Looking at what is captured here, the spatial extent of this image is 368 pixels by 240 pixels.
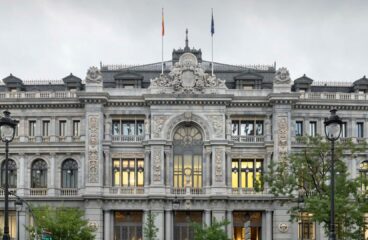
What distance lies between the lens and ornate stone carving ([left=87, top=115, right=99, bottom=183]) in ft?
263

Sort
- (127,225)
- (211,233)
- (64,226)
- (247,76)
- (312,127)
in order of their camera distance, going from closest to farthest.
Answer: (64,226)
(211,233)
(127,225)
(312,127)
(247,76)

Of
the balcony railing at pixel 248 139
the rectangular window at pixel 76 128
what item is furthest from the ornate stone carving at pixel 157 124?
the rectangular window at pixel 76 128

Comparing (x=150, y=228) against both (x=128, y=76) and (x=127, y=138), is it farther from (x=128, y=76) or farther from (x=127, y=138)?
(x=128, y=76)

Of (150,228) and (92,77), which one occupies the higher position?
(92,77)

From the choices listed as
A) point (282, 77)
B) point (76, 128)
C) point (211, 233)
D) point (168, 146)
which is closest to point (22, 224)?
point (76, 128)

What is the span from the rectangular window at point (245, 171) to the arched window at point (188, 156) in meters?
4.01

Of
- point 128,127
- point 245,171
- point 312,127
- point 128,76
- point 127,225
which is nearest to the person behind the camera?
point 127,225

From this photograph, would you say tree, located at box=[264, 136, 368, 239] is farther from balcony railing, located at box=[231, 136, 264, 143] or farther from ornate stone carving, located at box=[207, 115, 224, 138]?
balcony railing, located at box=[231, 136, 264, 143]

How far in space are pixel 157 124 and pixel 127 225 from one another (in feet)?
39.6

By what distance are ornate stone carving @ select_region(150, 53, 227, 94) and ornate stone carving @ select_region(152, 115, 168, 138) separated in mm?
3092

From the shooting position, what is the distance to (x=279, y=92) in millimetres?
81125

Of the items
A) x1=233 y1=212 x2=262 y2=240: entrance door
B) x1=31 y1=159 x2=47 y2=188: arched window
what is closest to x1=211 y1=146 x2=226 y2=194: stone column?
x1=233 y1=212 x2=262 y2=240: entrance door

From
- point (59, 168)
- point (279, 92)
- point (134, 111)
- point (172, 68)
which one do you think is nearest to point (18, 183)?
point (59, 168)

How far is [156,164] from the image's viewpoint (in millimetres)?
80750
